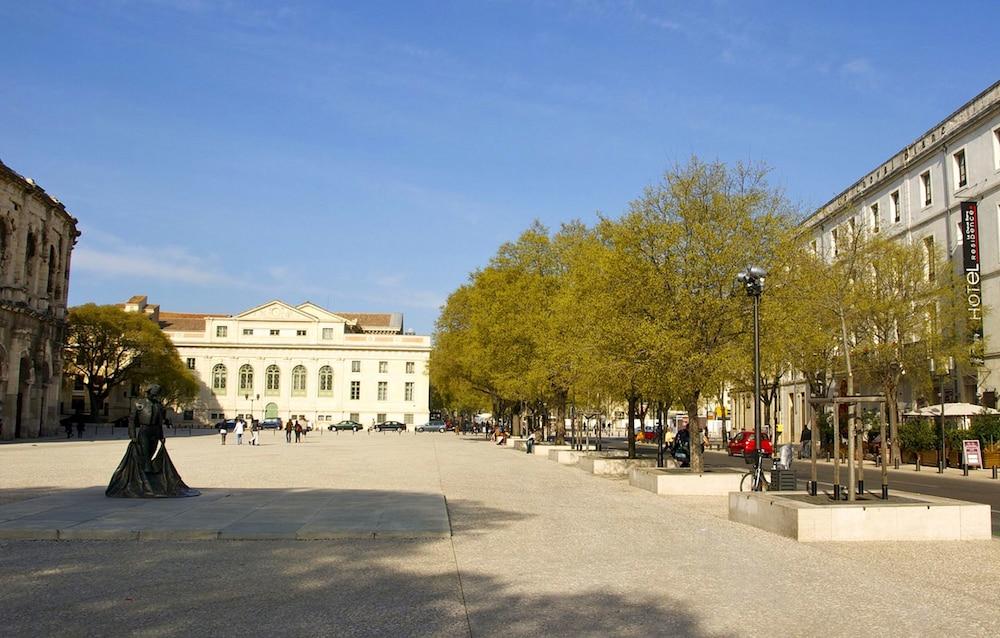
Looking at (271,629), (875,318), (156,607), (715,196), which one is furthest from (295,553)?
(875,318)

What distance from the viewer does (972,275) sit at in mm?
39344

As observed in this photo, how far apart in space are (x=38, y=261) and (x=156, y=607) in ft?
200

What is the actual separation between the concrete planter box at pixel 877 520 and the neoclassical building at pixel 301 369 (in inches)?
4224

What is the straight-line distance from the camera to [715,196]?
958 inches

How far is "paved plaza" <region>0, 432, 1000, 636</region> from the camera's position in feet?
24.8

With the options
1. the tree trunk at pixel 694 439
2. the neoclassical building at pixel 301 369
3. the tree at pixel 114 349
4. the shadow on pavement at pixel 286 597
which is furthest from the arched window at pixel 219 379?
the shadow on pavement at pixel 286 597

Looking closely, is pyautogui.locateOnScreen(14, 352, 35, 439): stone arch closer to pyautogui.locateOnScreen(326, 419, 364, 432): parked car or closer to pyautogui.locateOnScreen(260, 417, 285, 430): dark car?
pyautogui.locateOnScreen(260, 417, 285, 430): dark car

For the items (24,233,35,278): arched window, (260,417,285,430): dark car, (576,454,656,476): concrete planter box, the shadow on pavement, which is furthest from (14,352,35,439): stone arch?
the shadow on pavement

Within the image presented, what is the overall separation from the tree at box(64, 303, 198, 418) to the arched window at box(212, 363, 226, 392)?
2659cm

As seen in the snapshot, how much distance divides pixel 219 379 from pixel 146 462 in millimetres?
108175

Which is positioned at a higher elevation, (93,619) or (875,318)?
(875,318)

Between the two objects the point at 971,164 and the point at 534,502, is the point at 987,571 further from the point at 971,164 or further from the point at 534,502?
the point at 971,164

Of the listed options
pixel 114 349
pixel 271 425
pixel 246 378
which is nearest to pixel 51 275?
pixel 114 349

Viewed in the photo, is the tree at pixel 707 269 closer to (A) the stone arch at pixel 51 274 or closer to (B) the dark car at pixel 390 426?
(A) the stone arch at pixel 51 274
